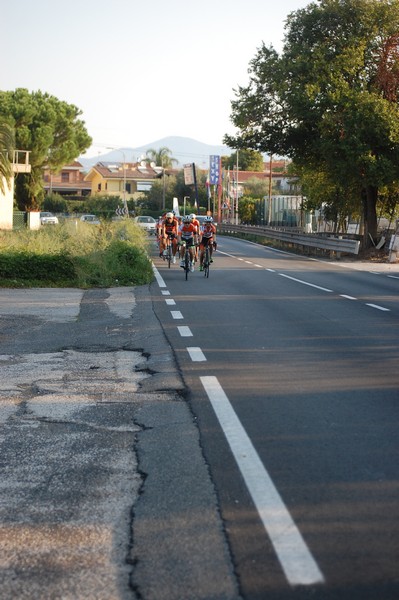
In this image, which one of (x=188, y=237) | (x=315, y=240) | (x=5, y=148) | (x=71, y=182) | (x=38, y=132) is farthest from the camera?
(x=71, y=182)

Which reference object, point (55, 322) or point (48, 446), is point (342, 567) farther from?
point (55, 322)

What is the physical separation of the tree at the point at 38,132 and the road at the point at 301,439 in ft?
171

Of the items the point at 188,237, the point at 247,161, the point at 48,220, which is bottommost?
the point at 48,220

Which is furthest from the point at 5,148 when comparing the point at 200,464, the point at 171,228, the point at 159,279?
the point at 200,464

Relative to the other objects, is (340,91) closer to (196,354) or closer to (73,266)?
(73,266)

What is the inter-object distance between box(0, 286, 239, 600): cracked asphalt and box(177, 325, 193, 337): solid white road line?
1443 mm

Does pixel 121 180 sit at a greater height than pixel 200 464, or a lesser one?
greater

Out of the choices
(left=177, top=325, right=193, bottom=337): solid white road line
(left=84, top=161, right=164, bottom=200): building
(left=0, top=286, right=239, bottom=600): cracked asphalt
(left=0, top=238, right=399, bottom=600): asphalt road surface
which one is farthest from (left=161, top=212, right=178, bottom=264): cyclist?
(left=84, top=161, right=164, bottom=200): building

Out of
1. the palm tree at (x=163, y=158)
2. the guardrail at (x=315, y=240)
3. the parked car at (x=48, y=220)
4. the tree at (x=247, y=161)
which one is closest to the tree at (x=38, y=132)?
the parked car at (x=48, y=220)

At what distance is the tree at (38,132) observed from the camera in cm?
6444

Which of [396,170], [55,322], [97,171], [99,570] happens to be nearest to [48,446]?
[99,570]

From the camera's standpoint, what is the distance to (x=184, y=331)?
485 inches

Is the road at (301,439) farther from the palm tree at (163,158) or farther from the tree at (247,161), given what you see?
the tree at (247,161)

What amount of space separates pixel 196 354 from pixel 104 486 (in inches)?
197
